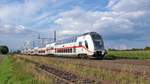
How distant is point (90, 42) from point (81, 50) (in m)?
2.70

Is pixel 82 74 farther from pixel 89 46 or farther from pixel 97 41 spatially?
pixel 97 41

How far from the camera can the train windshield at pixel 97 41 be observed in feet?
146

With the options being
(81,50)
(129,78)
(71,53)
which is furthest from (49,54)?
(129,78)

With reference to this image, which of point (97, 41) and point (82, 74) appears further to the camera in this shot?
point (97, 41)

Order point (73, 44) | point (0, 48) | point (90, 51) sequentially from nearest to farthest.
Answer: point (90, 51) → point (73, 44) → point (0, 48)

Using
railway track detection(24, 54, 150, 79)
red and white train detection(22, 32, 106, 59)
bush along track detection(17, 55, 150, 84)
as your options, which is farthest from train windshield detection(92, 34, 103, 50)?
bush along track detection(17, 55, 150, 84)

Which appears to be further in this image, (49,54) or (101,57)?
(49,54)

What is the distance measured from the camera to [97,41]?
147 ft

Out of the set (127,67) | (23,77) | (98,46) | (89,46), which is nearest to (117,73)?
(127,67)

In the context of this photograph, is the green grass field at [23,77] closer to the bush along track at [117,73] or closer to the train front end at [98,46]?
the bush along track at [117,73]

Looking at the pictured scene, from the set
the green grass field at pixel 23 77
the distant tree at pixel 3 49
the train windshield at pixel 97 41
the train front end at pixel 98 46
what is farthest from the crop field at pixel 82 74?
the distant tree at pixel 3 49

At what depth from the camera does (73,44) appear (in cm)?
5031

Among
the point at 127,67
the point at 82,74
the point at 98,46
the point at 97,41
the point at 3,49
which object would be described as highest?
the point at 3,49

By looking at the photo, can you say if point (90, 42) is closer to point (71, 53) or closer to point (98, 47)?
point (98, 47)
